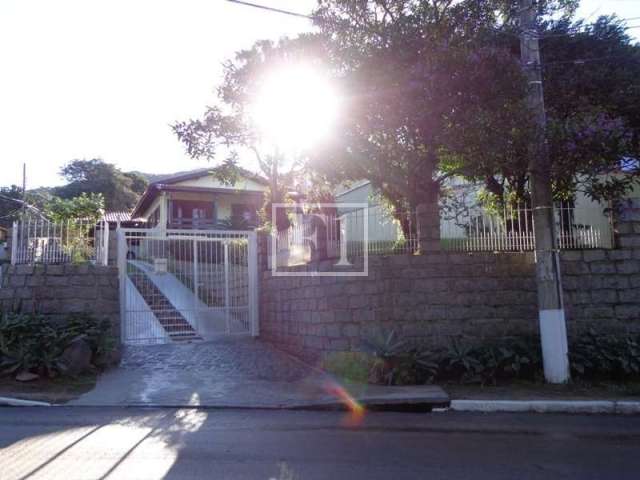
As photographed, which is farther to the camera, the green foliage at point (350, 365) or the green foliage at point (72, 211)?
the green foliage at point (72, 211)

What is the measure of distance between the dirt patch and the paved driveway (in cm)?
191

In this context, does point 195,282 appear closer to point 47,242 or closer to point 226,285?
point 226,285

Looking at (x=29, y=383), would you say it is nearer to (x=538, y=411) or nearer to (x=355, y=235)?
(x=355, y=235)

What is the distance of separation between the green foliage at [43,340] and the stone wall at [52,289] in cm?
32

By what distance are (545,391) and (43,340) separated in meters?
7.37

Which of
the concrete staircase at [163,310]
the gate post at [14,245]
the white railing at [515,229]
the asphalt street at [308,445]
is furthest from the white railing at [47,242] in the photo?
the white railing at [515,229]

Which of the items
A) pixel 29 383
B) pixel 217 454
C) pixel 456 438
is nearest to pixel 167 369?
pixel 29 383

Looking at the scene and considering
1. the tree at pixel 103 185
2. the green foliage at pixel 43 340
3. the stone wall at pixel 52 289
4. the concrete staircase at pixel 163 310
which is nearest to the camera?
the green foliage at pixel 43 340

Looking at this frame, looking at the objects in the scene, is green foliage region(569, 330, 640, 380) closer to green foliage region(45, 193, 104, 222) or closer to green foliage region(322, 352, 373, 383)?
green foliage region(322, 352, 373, 383)

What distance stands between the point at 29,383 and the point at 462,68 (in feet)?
24.4

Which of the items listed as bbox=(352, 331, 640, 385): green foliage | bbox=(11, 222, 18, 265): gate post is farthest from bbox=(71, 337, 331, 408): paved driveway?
bbox=(11, 222, 18, 265): gate post

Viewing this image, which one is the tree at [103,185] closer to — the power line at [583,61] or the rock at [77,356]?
the rock at [77,356]

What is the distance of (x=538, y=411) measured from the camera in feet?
22.2

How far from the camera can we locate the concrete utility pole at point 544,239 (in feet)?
25.0
